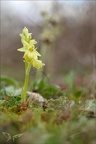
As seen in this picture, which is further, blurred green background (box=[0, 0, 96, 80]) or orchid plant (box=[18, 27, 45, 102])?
blurred green background (box=[0, 0, 96, 80])

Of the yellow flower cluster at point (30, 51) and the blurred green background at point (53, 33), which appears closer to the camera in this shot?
the yellow flower cluster at point (30, 51)

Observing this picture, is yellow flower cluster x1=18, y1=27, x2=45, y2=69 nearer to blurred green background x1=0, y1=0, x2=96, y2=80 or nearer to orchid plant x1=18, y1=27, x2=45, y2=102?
orchid plant x1=18, y1=27, x2=45, y2=102

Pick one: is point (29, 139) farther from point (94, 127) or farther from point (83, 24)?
point (83, 24)

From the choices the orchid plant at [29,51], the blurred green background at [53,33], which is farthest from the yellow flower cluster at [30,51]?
the blurred green background at [53,33]

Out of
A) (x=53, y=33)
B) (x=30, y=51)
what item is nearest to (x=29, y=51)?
(x=30, y=51)

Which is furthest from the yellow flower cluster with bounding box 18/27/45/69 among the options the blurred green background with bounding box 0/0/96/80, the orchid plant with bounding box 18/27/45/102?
the blurred green background with bounding box 0/0/96/80

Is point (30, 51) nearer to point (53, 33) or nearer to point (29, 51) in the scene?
point (29, 51)

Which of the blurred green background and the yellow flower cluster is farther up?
the blurred green background

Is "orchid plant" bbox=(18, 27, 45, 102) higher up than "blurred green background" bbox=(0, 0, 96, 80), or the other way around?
"blurred green background" bbox=(0, 0, 96, 80)

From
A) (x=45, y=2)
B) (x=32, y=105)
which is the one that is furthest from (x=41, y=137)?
(x=45, y=2)

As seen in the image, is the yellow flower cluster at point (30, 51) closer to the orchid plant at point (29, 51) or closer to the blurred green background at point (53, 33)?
the orchid plant at point (29, 51)

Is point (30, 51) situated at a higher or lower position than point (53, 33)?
lower
